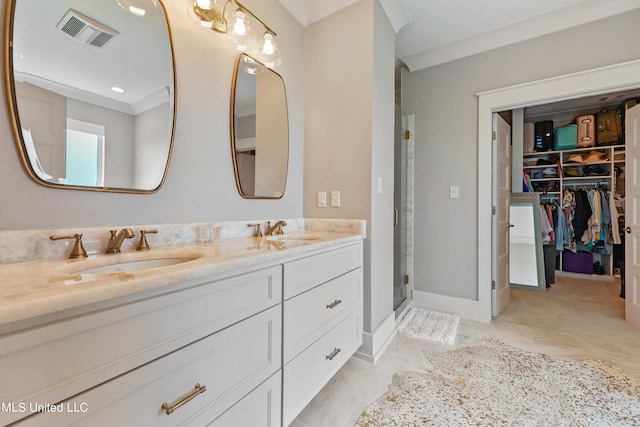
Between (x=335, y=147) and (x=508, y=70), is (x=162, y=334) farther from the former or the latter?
(x=508, y=70)

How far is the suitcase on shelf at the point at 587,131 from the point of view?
3998 mm

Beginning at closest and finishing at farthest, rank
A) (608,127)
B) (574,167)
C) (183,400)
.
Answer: (183,400), (608,127), (574,167)

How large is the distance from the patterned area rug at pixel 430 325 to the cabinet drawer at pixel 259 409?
1.52 m

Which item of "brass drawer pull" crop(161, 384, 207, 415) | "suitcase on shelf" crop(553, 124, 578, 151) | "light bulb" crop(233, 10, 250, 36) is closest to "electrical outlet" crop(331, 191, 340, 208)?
"light bulb" crop(233, 10, 250, 36)

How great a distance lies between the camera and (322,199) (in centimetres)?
203

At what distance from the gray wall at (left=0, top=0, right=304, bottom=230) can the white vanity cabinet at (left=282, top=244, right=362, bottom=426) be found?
0.62m

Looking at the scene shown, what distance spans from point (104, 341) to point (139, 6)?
138 cm

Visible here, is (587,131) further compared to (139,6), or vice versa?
(587,131)

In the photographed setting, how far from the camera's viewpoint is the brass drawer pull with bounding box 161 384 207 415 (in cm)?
70

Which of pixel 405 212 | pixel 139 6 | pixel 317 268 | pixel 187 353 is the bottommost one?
A: pixel 187 353

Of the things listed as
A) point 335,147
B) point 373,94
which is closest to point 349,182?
point 335,147

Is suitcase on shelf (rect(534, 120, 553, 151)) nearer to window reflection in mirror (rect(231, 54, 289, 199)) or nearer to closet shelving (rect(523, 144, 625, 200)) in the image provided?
closet shelving (rect(523, 144, 625, 200))

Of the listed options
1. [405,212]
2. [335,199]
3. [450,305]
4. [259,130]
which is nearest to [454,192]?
[405,212]

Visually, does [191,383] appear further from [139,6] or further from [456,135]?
[456,135]
